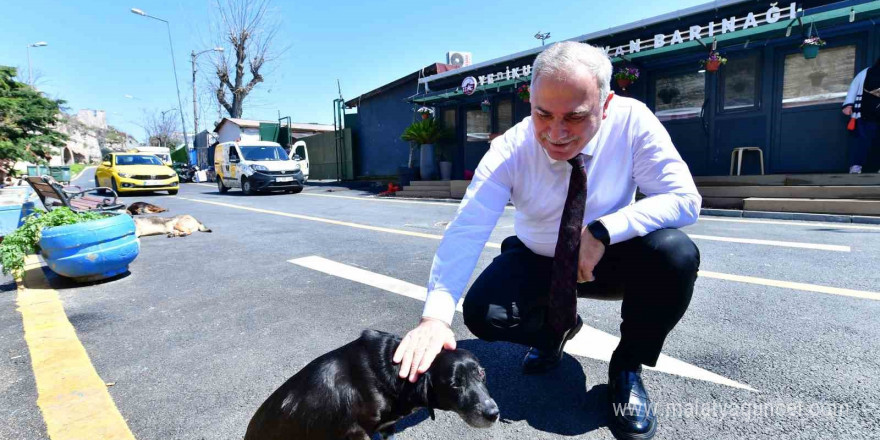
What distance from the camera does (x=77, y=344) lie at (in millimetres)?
2635

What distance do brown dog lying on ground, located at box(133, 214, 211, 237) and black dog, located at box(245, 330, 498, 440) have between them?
6.38 meters

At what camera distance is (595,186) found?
6.11 ft

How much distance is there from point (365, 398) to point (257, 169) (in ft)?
49.6

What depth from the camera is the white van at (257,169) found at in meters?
15.0

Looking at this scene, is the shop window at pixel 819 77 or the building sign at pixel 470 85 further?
the building sign at pixel 470 85

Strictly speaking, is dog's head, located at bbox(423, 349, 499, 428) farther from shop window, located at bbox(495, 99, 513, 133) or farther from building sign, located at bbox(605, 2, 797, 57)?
shop window, located at bbox(495, 99, 513, 133)

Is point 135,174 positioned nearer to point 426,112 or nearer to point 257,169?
point 257,169

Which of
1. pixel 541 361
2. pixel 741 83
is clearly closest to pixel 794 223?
pixel 741 83

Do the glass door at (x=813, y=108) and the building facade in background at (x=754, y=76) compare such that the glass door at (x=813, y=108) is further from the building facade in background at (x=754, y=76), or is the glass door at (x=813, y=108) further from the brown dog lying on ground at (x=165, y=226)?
the brown dog lying on ground at (x=165, y=226)

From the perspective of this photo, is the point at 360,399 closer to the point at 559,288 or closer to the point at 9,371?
the point at 559,288

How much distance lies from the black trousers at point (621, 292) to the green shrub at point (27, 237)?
4.01 meters

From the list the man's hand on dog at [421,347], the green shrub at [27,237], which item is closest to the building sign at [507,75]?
the green shrub at [27,237]

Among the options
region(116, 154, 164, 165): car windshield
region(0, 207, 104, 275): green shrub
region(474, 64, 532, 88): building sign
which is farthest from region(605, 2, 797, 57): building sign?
region(116, 154, 164, 165): car windshield

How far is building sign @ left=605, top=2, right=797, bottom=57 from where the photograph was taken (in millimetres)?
8016
